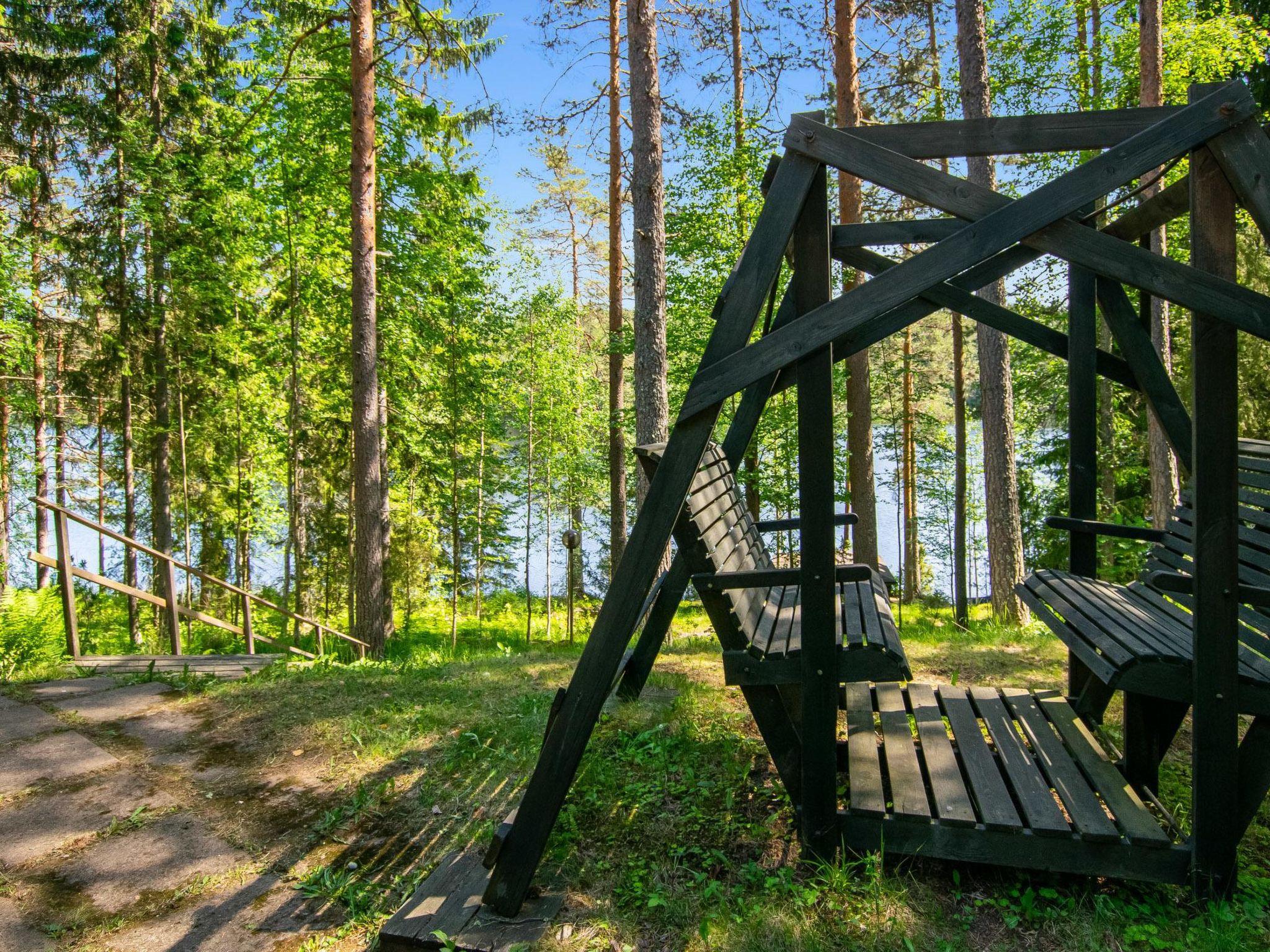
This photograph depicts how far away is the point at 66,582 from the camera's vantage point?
18.5ft

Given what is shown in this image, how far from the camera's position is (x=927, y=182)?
2295 millimetres

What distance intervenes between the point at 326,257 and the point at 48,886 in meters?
11.2

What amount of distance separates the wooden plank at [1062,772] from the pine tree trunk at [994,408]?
15.9 feet

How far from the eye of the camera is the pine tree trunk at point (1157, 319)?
783cm

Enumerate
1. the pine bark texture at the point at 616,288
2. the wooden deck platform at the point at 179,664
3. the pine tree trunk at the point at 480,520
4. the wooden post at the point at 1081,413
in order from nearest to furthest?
the wooden post at the point at 1081,413 < the wooden deck platform at the point at 179,664 < the pine bark texture at the point at 616,288 < the pine tree trunk at the point at 480,520

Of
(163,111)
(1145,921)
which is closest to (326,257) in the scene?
(163,111)

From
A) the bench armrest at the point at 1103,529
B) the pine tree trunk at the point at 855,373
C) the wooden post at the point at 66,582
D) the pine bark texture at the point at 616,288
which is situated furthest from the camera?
the pine bark texture at the point at 616,288

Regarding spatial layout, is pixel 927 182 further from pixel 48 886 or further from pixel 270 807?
pixel 48 886

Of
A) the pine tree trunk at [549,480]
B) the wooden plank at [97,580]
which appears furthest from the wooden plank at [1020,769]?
the pine tree trunk at [549,480]

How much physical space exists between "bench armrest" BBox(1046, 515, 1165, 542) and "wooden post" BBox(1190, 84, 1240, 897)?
3.55ft

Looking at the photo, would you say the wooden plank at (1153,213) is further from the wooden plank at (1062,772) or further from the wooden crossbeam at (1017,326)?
the wooden plank at (1062,772)

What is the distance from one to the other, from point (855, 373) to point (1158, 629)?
7.75 meters

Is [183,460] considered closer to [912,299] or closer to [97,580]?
[97,580]

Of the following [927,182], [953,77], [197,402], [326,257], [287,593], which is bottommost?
[287,593]
